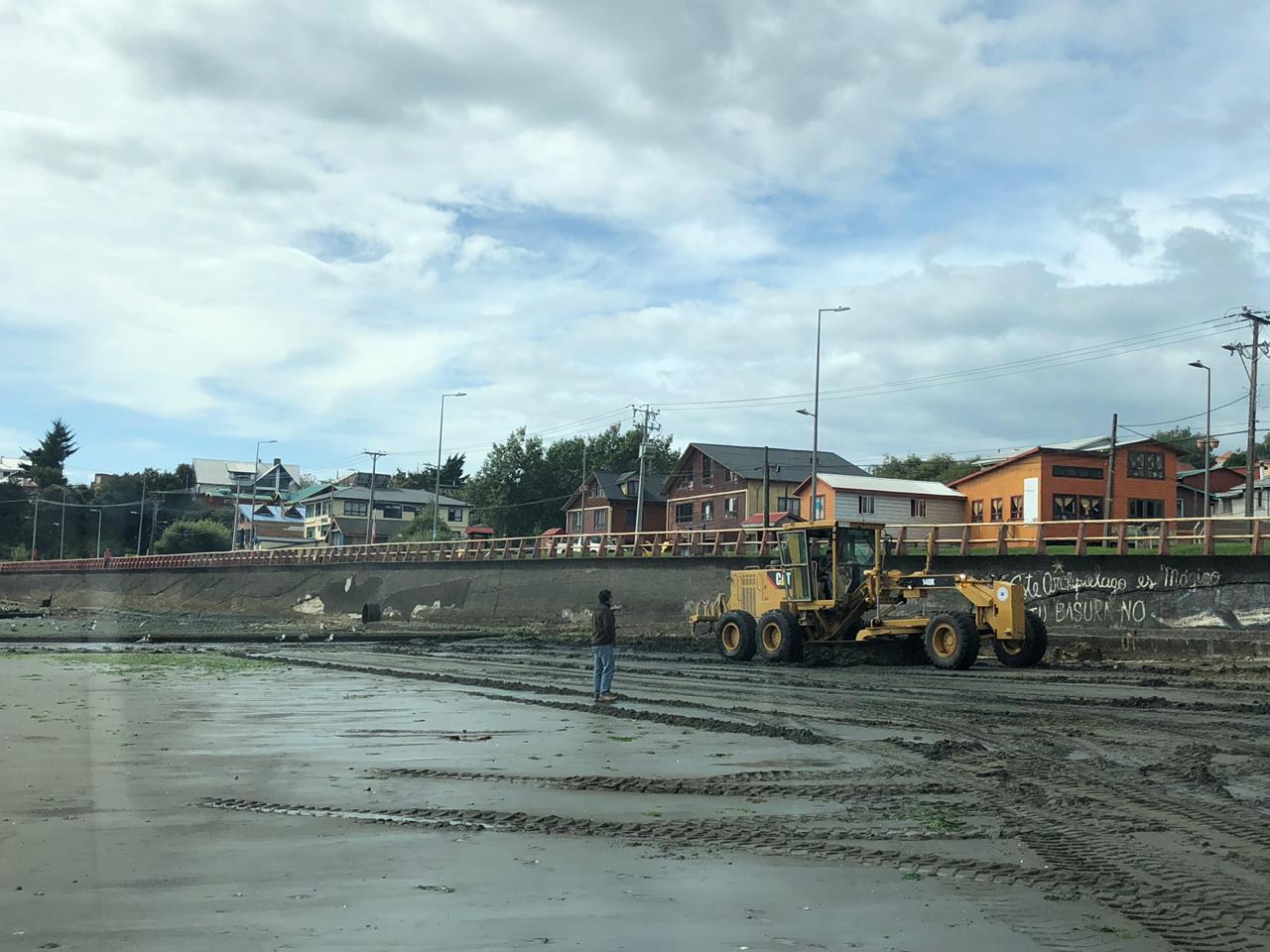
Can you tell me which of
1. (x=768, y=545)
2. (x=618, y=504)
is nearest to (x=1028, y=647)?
(x=768, y=545)

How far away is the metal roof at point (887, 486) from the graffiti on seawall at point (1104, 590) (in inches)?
1455

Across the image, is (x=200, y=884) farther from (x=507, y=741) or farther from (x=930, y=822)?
(x=507, y=741)

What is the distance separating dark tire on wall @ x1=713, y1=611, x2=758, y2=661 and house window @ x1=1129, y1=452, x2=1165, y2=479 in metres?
48.4

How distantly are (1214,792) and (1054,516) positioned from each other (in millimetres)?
61693

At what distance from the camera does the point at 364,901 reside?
6.31 meters

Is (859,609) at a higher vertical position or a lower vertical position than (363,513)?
lower

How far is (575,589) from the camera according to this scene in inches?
2066

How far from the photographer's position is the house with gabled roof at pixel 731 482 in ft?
260

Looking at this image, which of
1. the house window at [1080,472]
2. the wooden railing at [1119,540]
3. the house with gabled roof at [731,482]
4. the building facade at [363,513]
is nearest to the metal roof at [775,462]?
the house with gabled roof at [731,482]

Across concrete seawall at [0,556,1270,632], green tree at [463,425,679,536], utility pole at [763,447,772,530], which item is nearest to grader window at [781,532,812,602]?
concrete seawall at [0,556,1270,632]

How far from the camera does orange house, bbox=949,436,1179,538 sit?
6788cm

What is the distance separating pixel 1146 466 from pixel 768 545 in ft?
119

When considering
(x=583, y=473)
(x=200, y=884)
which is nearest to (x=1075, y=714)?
(x=200, y=884)

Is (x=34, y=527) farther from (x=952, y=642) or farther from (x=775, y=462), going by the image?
(x=952, y=642)
